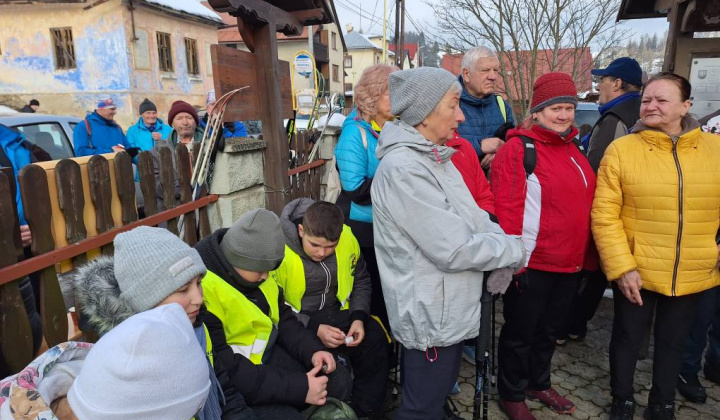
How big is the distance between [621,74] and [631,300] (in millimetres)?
1774

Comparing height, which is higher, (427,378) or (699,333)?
(427,378)

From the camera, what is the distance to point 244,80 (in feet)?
11.5

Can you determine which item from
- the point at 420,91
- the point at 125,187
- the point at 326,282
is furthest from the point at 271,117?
the point at 420,91

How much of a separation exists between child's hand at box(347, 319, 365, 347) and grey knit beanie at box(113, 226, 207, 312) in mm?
1136

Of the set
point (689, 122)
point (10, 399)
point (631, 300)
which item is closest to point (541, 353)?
point (631, 300)

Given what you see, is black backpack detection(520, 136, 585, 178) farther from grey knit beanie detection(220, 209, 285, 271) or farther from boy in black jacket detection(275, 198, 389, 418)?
grey knit beanie detection(220, 209, 285, 271)

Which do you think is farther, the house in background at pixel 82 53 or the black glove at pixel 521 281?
the house in background at pixel 82 53

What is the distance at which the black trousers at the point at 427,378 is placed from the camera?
193 cm

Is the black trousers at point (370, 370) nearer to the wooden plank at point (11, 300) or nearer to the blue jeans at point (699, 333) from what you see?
the wooden plank at point (11, 300)

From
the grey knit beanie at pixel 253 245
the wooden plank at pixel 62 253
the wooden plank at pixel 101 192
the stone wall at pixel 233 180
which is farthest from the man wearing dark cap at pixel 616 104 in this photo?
the wooden plank at pixel 101 192

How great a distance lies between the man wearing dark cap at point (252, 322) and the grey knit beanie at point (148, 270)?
0.36 meters

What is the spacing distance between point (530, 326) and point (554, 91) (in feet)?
4.09

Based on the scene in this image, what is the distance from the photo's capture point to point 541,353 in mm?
2637

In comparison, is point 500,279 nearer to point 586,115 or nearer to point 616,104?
point 616,104
